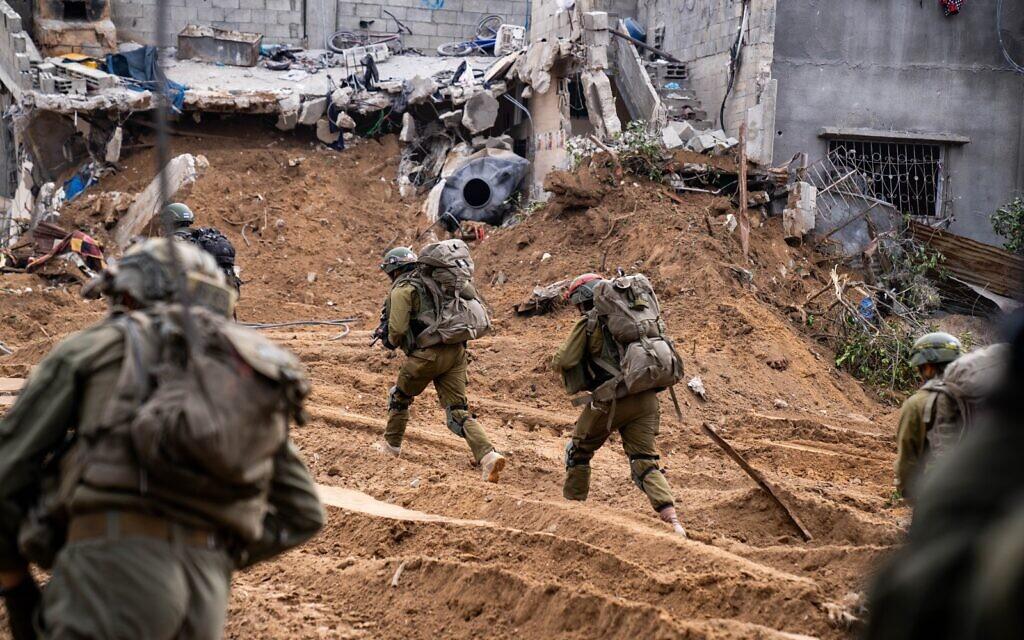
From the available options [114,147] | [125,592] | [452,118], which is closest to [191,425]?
[125,592]

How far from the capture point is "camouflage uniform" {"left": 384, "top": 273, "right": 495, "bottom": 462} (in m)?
8.45

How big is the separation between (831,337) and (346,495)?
806 cm

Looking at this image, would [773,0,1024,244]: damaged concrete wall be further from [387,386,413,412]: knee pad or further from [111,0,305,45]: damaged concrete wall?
[111,0,305,45]: damaged concrete wall

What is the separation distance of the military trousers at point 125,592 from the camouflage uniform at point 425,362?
552cm

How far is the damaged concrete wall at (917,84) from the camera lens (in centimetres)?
1825

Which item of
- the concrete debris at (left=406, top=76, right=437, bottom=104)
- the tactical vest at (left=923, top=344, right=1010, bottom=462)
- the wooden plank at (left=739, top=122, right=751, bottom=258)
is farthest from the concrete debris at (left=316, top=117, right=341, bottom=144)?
the tactical vest at (left=923, top=344, right=1010, bottom=462)

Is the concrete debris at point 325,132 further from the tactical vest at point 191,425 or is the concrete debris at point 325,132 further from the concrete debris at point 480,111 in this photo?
the tactical vest at point 191,425

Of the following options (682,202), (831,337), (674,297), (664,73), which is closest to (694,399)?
(674,297)

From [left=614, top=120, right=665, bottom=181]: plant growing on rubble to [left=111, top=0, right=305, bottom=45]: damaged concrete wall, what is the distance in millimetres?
11339

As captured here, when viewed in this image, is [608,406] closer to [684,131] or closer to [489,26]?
[684,131]

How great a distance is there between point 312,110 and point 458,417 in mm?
12646

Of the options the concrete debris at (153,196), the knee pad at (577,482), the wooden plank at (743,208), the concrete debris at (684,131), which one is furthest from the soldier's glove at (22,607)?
the concrete debris at (153,196)

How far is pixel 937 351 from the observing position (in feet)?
19.1

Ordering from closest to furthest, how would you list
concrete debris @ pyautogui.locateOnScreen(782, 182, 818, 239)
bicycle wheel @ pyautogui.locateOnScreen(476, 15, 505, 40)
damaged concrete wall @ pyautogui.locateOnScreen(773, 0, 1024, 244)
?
concrete debris @ pyautogui.locateOnScreen(782, 182, 818, 239) < damaged concrete wall @ pyautogui.locateOnScreen(773, 0, 1024, 244) < bicycle wheel @ pyautogui.locateOnScreen(476, 15, 505, 40)
